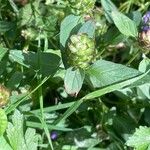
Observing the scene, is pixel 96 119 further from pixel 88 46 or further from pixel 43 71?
pixel 88 46

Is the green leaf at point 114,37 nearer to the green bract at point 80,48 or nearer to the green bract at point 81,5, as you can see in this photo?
the green bract at point 81,5

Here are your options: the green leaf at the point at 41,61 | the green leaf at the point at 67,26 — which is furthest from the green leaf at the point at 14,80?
the green leaf at the point at 67,26

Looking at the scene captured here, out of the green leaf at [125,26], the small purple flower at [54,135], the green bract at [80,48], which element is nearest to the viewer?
the green bract at [80,48]

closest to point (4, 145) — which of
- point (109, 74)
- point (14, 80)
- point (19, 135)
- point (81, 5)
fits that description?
point (19, 135)

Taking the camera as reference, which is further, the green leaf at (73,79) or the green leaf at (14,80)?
the green leaf at (14,80)

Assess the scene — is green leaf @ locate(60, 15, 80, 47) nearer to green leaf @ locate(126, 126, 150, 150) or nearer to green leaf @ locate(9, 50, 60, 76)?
green leaf @ locate(9, 50, 60, 76)

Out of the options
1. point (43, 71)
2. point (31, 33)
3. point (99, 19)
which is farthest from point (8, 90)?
point (99, 19)

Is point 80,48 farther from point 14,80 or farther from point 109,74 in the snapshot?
point 14,80
